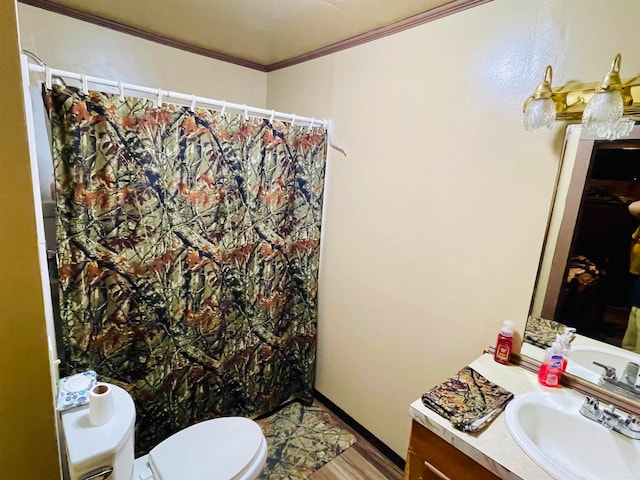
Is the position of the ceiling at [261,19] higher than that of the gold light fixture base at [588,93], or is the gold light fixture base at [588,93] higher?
the ceiling at [261,19]

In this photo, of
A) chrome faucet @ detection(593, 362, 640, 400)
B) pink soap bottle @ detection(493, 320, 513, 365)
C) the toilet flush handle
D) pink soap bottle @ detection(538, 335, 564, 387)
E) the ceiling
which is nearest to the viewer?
the toilet flush handle

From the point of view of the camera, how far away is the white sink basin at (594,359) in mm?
1185

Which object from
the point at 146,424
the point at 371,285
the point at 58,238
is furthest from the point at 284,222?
the point at 146,424

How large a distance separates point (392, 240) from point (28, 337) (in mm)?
1506

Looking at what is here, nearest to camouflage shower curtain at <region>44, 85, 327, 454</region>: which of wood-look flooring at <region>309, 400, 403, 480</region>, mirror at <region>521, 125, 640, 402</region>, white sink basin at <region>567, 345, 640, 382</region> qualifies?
wood-look flooring at <region>309, 400, 403, 480</region>

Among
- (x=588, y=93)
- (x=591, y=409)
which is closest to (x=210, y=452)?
(x=591, y=409)

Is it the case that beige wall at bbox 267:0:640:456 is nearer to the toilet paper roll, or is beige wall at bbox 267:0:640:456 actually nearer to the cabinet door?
the cabinet door

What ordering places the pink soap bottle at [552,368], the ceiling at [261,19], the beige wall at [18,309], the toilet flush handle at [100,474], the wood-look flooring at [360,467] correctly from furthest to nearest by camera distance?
the wood-look flooring at [360,467]
the ceiling at [261,19]
the pink soap bottle at [552,368]
the toilet flush handle at [100,474]
the beige wall at [18,309]

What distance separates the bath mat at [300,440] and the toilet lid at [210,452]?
0.53 m

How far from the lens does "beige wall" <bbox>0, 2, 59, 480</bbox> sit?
561 mm

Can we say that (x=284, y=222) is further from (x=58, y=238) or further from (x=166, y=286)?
(x=58, y=238)

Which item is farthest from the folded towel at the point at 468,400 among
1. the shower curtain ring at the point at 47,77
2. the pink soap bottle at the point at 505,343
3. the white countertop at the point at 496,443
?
the shower curtain ring at the point at 47,77

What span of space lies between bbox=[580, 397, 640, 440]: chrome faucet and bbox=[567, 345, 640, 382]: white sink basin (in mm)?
144

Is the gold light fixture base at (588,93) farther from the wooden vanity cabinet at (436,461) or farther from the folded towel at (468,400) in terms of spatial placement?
the wooden vanity cabinet at (436,461)
